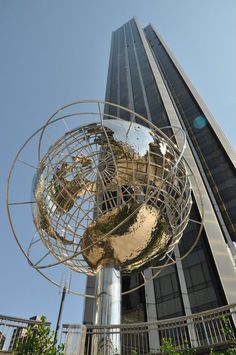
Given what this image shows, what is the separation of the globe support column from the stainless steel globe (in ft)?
0.39

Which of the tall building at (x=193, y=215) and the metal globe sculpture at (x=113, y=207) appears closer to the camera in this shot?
the metal globe sculpture at (x=113, y=207)

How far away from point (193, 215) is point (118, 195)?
15.7m

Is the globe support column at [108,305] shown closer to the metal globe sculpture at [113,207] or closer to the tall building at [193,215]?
the metal globe sculpture at [113,207]

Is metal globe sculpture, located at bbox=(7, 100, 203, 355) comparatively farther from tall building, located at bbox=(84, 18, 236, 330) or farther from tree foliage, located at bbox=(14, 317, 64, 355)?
tall building, located at bbox=(84, 18, 236, 330)

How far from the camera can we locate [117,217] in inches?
132

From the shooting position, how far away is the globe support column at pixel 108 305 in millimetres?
2889

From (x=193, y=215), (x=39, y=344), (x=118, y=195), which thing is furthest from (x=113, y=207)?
(x=193, y=215)

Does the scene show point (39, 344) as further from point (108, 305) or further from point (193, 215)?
point (193, 215)

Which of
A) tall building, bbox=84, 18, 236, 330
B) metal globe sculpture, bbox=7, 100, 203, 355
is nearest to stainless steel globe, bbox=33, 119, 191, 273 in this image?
metal globe sculpture, bbox=7, 100, 203, 355

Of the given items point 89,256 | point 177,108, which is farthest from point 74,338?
point 177,108

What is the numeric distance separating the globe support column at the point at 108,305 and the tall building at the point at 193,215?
12.6m

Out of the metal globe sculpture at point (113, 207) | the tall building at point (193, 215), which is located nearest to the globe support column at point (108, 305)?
the metal globe sculpture at point (113, 207)

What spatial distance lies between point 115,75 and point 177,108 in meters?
18.1

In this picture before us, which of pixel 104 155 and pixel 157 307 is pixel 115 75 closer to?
pixel 157 307
